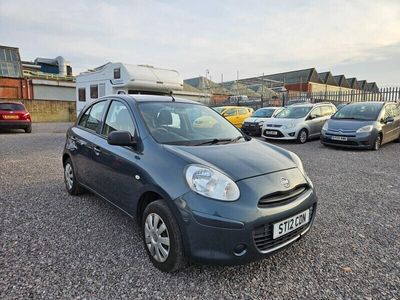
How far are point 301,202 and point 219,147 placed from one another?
94 cm

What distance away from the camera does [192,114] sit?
3666mm

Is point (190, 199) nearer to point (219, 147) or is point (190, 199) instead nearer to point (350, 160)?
point (219, 147)

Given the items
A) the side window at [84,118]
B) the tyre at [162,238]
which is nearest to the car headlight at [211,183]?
the tyre at [162,238]

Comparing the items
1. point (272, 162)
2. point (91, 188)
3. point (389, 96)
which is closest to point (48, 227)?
point (91, 188)

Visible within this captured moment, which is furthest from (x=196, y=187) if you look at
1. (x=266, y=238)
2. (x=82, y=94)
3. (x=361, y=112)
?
(x=82, y=94)

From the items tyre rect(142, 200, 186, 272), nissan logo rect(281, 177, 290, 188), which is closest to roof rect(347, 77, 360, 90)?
nissan logo rect(281, 177, 290, 188)

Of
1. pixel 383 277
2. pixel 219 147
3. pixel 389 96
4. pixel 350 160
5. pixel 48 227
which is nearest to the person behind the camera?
pixel 383 277

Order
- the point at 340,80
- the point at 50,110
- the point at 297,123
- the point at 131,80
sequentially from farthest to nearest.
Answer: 1. the point at 340,80
2. the point at 50,110
3. the point at 131,80
4. the point at 297,123

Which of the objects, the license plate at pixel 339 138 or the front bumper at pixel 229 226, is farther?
the license plate at pixel 339 138

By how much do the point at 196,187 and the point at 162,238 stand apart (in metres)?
0.60

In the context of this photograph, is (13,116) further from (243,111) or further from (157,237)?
(157,237)

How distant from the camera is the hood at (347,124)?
8.80 m

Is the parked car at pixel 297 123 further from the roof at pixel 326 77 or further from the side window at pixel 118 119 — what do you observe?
the roof at pixel 326 77

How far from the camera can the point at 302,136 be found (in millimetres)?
10930
